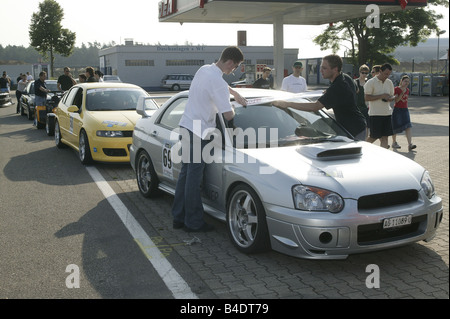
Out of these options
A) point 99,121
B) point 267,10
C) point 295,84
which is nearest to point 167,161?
point 99,121

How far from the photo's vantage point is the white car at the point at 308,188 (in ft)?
13.6

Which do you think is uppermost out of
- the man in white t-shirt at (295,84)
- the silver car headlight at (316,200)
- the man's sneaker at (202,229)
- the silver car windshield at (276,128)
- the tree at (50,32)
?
the tree at (50,32)

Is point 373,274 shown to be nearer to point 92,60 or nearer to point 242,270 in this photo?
point 242,270

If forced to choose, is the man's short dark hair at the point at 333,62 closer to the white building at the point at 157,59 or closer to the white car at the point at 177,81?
the white car at the point at 177,81

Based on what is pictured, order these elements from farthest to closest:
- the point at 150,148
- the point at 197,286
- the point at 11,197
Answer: the point at 11,197 → the point at 150,148 → the point at 197,286

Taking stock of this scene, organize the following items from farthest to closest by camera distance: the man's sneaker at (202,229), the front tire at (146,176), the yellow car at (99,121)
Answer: the yellow car at (99,121) < the front tire at (146,176) < the man's sneaker at (202,229)

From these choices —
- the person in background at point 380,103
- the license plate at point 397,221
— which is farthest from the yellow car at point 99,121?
the license plate at point 397,221

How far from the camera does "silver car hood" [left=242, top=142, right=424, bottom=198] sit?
4.25 m

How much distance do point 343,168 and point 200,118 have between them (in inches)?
64.1

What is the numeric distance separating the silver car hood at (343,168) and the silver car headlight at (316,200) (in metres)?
0.05

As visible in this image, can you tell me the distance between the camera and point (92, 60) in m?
193

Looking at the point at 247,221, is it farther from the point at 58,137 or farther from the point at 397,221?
the point at 58,137
